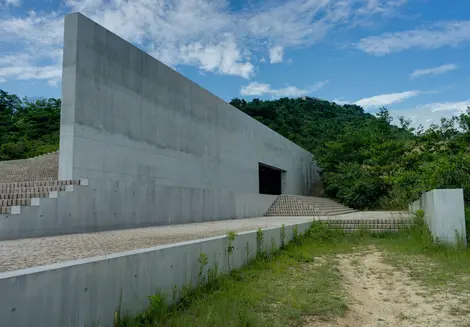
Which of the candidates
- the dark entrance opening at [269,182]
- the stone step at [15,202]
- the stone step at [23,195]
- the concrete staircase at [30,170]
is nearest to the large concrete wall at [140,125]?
the stone step at [23,195]

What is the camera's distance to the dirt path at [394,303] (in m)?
3.06

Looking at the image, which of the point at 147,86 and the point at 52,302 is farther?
the point at 147,86

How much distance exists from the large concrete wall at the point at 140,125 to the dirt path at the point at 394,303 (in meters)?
4.66

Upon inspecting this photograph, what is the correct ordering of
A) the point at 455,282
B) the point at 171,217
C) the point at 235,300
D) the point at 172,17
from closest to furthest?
the point at 235,300
the point at 455,282
the point at 171,217
the point at 172,17

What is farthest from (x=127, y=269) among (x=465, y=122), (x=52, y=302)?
(x=465, y=122)

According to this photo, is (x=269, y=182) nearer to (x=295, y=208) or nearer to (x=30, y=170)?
(x=295, y=208)

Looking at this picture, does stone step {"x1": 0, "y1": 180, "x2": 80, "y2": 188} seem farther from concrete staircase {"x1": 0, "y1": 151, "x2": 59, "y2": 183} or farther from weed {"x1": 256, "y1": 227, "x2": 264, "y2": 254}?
weed {"x1": 256, "y1": 227, "x2": 264, "y2": 254}

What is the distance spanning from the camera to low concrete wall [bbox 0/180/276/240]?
15.9ft

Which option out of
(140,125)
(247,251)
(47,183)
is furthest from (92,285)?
(140,125)

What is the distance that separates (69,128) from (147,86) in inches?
101

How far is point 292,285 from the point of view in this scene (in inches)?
156

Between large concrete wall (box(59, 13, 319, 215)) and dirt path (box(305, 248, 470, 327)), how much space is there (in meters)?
4.66

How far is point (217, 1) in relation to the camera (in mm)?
10602

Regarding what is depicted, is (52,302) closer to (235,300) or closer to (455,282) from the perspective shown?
(235,300)
